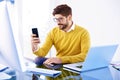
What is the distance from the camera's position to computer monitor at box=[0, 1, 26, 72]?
2.09 feet

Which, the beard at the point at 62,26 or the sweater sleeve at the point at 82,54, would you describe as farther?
the beard at the point at 62,26

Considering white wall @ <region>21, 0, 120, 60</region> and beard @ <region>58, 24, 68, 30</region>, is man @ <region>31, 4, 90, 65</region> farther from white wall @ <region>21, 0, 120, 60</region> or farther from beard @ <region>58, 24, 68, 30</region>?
white wall @ <region>21, 0, 120, 60</region>

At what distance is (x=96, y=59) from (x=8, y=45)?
2.10ft

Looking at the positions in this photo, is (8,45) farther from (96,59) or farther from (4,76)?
(96,59)

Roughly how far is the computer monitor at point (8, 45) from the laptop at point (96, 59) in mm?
503

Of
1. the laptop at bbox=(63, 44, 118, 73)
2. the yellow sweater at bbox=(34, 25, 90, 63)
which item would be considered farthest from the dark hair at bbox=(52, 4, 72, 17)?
the laptop at bbox=(63, 44, 118, 73)

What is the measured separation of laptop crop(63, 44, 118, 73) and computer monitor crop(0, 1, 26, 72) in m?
0.50

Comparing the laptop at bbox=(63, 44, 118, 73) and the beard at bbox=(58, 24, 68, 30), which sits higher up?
the beard at bbox=(58, 24, 68, 30)

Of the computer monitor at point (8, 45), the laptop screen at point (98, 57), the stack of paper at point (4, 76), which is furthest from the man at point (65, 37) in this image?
the computer monitor at point (8, 45)

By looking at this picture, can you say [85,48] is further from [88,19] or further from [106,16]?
[88,19]

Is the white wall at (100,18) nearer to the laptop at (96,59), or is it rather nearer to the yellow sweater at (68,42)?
the yellow sweater at (68,42)

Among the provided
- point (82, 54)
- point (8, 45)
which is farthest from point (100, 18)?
point (8, 45)

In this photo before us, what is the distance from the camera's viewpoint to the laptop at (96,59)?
3.65ft

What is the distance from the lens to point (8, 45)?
2.19 feet
